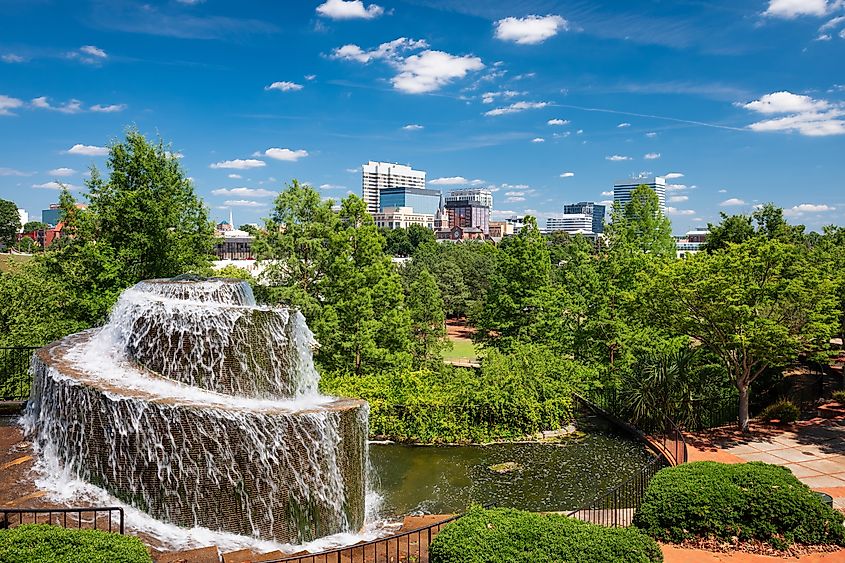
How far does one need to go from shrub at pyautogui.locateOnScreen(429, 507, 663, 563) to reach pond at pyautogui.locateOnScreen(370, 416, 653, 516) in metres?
5.33

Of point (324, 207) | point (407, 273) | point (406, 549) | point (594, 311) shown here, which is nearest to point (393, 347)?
point (324, 207)

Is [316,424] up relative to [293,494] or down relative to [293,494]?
up

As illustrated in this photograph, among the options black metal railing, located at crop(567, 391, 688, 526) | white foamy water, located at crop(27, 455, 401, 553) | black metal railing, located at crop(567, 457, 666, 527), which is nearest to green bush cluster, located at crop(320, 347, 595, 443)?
black metal railing, located at crop(567, 391, 688, 526)

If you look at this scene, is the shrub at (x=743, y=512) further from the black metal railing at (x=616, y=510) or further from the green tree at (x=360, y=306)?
the green tree at (x=360, y=306)

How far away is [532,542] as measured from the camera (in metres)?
7.62

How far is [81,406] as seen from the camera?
10555 mm

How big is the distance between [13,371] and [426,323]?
16.8m

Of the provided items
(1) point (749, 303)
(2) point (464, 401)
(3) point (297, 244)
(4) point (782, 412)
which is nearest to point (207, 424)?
(2) point (464, 401)

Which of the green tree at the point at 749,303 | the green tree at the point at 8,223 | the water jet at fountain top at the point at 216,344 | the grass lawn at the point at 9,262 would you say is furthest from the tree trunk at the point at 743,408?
the green tree at the point at 8,223

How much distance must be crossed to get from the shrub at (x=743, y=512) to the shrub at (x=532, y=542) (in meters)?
1.83

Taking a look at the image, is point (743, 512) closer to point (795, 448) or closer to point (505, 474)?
point (505, 474)

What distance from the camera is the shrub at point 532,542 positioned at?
7.40 meters

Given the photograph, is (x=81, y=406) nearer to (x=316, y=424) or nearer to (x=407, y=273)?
(x=316, y=424)

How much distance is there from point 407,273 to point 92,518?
41.7 meters
